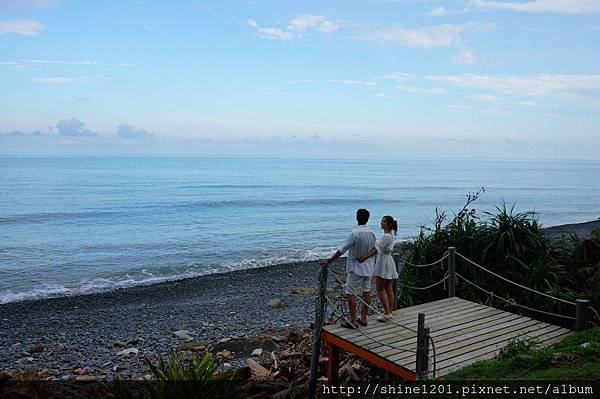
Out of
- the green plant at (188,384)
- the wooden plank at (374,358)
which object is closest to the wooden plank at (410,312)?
the wooden plank at (374,358)

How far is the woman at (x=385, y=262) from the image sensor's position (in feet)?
25.2

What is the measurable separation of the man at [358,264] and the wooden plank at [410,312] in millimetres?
153

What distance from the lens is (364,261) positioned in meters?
7.55

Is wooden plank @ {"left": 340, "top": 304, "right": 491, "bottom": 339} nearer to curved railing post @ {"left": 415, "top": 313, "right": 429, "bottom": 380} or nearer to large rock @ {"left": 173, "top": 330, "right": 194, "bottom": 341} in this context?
curved railing post @ {"left": 415, "top": 313, "right": 429, "bottom": 380}

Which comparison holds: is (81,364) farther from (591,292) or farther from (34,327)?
(591,292)

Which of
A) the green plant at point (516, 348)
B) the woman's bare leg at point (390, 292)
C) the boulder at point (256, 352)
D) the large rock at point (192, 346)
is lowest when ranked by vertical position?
the large rock at point (192, 346)

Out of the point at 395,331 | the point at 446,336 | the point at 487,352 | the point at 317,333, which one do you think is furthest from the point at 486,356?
the point at 317,333

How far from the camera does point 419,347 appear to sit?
5805 millimetres

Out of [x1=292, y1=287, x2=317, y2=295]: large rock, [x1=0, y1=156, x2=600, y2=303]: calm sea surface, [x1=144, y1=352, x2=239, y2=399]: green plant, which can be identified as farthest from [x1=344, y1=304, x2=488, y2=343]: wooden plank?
[x1=0, y1=156, x2=600, y2=303]: calm sea surface

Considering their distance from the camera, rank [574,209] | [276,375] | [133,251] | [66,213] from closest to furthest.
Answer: [276,375], [133,251], [66,213], [574,209]

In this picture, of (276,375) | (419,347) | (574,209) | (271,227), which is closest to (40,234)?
(271,227)

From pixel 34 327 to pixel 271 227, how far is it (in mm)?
22847

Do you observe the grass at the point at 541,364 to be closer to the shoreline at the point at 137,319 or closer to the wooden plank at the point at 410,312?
the wooden plank at the point at 410,312

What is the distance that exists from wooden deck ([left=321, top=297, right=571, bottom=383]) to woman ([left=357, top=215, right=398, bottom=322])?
342 mm
